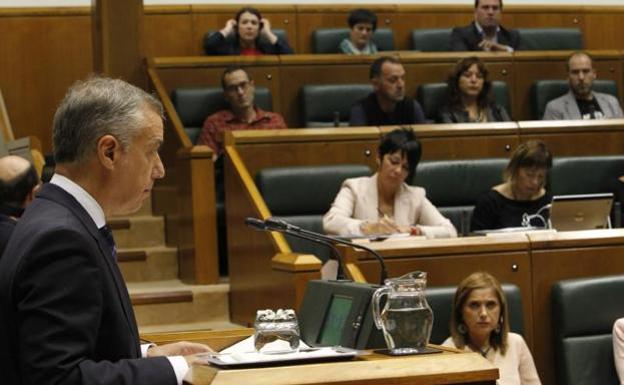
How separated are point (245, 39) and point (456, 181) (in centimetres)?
165

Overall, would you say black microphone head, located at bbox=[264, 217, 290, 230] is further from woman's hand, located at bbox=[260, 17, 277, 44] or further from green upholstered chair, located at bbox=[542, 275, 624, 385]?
woman's hand, located at bbox=[260, 17, 277, 44]

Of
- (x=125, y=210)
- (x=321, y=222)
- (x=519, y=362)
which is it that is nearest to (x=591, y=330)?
(x=519, y=362)

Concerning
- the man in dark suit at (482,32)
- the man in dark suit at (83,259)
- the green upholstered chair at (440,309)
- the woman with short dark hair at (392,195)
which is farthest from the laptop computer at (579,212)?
the man in dark suit at (83,259)

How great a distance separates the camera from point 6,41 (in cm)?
585

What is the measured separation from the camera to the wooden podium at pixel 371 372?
131 centimetres

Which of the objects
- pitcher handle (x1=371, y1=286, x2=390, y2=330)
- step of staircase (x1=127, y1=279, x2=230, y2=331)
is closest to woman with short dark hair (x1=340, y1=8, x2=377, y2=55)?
step of staircase (x1=127, y1=279, x2=230, y2=331)

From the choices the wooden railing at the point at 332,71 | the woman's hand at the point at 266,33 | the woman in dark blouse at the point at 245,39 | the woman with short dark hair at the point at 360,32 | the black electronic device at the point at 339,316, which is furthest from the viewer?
the woman with short dark hair at the point at 360,32

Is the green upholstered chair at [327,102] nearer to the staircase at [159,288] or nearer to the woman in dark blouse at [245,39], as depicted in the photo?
the woman in dark blouse at [245,39]

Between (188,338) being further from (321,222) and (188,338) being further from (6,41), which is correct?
(6,41)

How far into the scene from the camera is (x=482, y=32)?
19.6 ft

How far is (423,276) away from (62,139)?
512mm

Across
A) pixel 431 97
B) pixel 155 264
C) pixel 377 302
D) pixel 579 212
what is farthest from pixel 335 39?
pixel 377 302

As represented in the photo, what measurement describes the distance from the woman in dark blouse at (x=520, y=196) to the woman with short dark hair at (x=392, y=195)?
0.18 m

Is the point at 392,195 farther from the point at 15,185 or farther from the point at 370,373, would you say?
the point at 370,373
